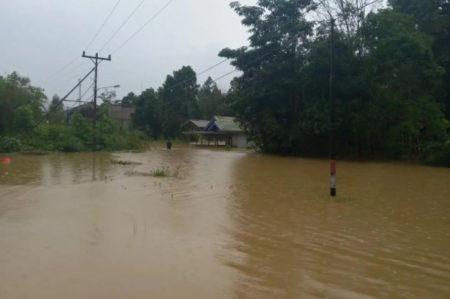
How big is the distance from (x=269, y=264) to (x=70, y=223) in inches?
171

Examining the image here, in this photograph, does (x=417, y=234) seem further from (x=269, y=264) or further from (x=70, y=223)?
(x=70, y=223)

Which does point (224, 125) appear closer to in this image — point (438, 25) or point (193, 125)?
point (193, 125)

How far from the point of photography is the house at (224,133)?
56456mm

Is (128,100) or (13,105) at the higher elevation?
(128,100)

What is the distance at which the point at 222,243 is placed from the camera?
22.6ft

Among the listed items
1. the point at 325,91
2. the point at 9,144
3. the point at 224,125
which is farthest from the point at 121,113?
the point at 325,91

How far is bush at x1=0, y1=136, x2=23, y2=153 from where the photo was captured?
31.9 m

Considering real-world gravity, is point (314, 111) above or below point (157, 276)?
above

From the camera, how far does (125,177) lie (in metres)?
16.7

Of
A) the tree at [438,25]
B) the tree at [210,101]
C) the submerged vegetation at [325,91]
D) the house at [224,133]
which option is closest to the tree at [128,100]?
the tree at [210,101]

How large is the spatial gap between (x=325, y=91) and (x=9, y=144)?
23.9 meters

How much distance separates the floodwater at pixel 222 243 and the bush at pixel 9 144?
2163cm

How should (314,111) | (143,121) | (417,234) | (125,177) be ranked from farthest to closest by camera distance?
1. (143,121)
2. (314,111)
3. (125,177)
4. (417,234)

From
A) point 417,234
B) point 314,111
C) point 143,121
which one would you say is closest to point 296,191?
point 417,234
